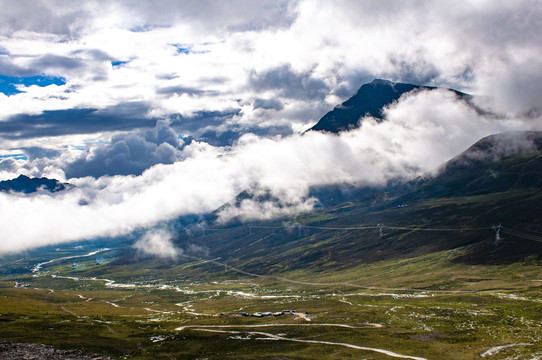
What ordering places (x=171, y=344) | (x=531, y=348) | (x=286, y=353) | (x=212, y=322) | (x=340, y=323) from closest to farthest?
1. (x=531, y=348)
2. (x=286, y=353)
3. (x=171, y=344)
4. (x=340, y=323)
5. (x=212, y=322)

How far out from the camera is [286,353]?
5546 inches

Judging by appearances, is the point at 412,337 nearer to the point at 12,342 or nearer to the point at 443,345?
the point at 443,345

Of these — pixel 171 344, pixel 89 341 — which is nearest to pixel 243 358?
pixel 171 344

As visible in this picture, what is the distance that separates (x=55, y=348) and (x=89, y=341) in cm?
1410

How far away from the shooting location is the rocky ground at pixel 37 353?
13112 cm

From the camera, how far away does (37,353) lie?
135 meters

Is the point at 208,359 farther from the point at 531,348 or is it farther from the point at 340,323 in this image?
the point at 531,348

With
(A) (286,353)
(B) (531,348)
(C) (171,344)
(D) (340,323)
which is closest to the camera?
(B) (531,348)

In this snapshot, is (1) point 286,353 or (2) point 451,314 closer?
(1) point 286,353

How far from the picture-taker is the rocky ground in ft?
430

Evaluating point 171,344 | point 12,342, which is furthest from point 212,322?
point 12,342

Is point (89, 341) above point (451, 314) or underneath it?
above

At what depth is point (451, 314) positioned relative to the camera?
7712 inches

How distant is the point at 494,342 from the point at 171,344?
104102 millimetres
